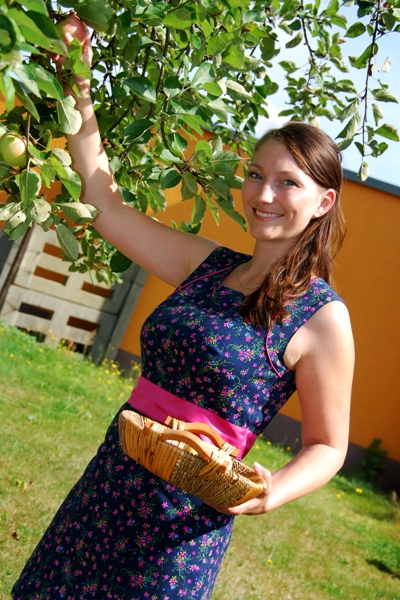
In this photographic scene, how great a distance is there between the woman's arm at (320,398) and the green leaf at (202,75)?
598mm

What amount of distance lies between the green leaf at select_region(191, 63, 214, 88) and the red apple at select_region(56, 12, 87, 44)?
0.25m

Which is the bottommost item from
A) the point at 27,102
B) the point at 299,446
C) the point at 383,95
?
the point at 299,446

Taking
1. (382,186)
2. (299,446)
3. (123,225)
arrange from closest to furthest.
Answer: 1. (123,225)
2. (382,186)
3. (299,446)

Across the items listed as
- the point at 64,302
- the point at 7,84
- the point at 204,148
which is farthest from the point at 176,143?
the point at 64,302

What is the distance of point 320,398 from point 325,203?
51 cm

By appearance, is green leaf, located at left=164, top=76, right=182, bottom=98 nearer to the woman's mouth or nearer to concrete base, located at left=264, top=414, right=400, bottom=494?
the woman's mouth

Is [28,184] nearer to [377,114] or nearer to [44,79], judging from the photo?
[44,79]

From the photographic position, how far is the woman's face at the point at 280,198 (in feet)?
5.55

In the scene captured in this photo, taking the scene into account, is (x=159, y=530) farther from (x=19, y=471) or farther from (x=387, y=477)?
(x=387, y=477)

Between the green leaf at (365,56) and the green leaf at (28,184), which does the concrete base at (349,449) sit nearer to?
the green leaf at (365,56)

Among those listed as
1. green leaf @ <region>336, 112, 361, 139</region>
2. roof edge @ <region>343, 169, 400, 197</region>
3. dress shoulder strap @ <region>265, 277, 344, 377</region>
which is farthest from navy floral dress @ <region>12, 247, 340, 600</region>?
roof edge @ <region>343, 169, 400, 197</region>

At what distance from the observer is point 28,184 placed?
4.66 ft

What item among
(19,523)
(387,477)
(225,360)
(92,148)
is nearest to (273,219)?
(225,360)

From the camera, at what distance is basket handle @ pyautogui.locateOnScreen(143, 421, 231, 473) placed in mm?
1274
